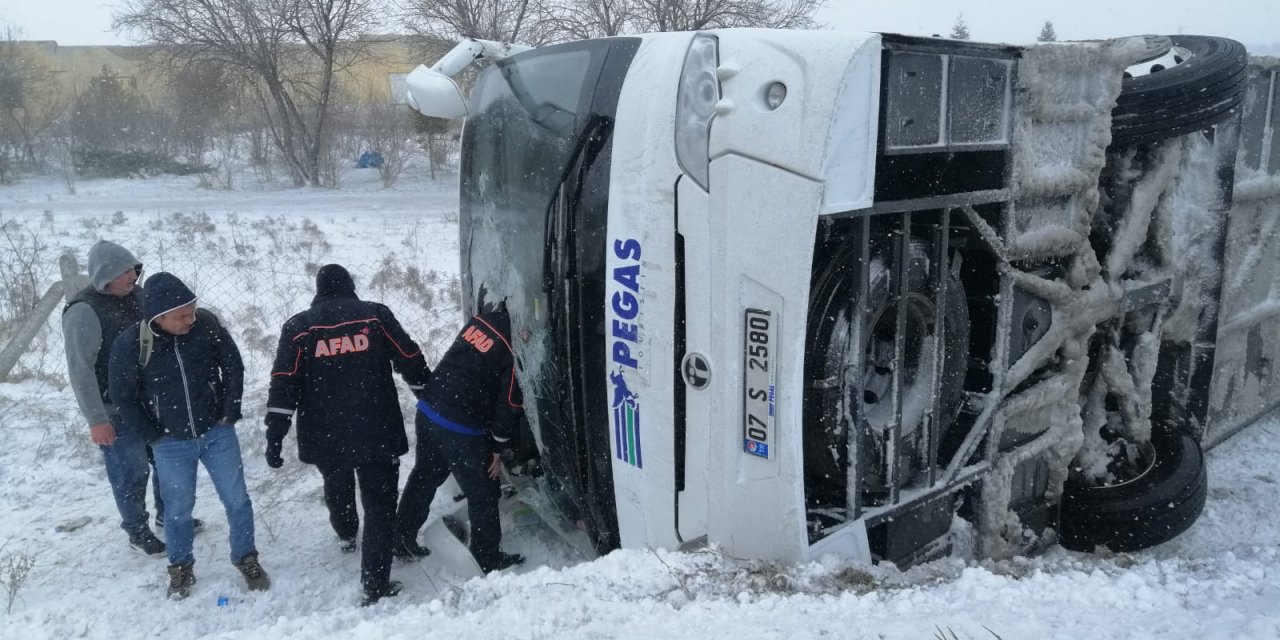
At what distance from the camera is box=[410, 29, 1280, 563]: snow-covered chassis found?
2.76 meters

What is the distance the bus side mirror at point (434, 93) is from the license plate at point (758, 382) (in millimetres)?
1984

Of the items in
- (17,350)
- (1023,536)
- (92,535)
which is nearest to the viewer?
(1023,536)

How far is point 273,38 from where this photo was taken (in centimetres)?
2269

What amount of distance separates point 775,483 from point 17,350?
23.0 feet

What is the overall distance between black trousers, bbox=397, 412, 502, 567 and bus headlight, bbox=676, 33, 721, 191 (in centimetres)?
174

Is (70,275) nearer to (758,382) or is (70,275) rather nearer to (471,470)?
(471,470)

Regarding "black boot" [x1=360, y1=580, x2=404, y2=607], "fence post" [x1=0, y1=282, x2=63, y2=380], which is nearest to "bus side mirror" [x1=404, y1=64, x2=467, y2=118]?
"black boot" [x1=360, y1=580, x2=404, y2=607]

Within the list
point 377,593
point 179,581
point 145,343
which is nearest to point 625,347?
point 377,593

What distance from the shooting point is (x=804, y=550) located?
2889 mm

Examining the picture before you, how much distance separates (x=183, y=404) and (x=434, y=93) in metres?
1.84

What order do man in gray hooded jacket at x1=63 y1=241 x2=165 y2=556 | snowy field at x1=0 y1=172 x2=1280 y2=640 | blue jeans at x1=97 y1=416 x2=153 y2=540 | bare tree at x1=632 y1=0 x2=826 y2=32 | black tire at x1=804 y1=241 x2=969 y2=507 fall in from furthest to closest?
bare tree at x1=632 y1=0 x2=826 y2=32
blue jeans at x1=97 y1=416 x2=153 y2=540
man in gray hooded jacket at x1=63 y1=241 x2=165 y2=556
black tire at x1=804 y1=241 x2=969 y2=507
snowy field at x1=0 y1=172 x2=1280 y2=640

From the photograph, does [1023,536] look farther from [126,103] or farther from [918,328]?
[126,103]

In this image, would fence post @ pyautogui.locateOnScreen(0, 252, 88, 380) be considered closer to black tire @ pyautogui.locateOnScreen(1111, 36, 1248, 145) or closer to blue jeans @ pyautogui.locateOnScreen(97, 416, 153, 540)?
blue jeans @ pyautogui.locateOnScreen(97, 416, 153, 540)

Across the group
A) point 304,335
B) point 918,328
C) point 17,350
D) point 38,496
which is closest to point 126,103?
point 17,350
